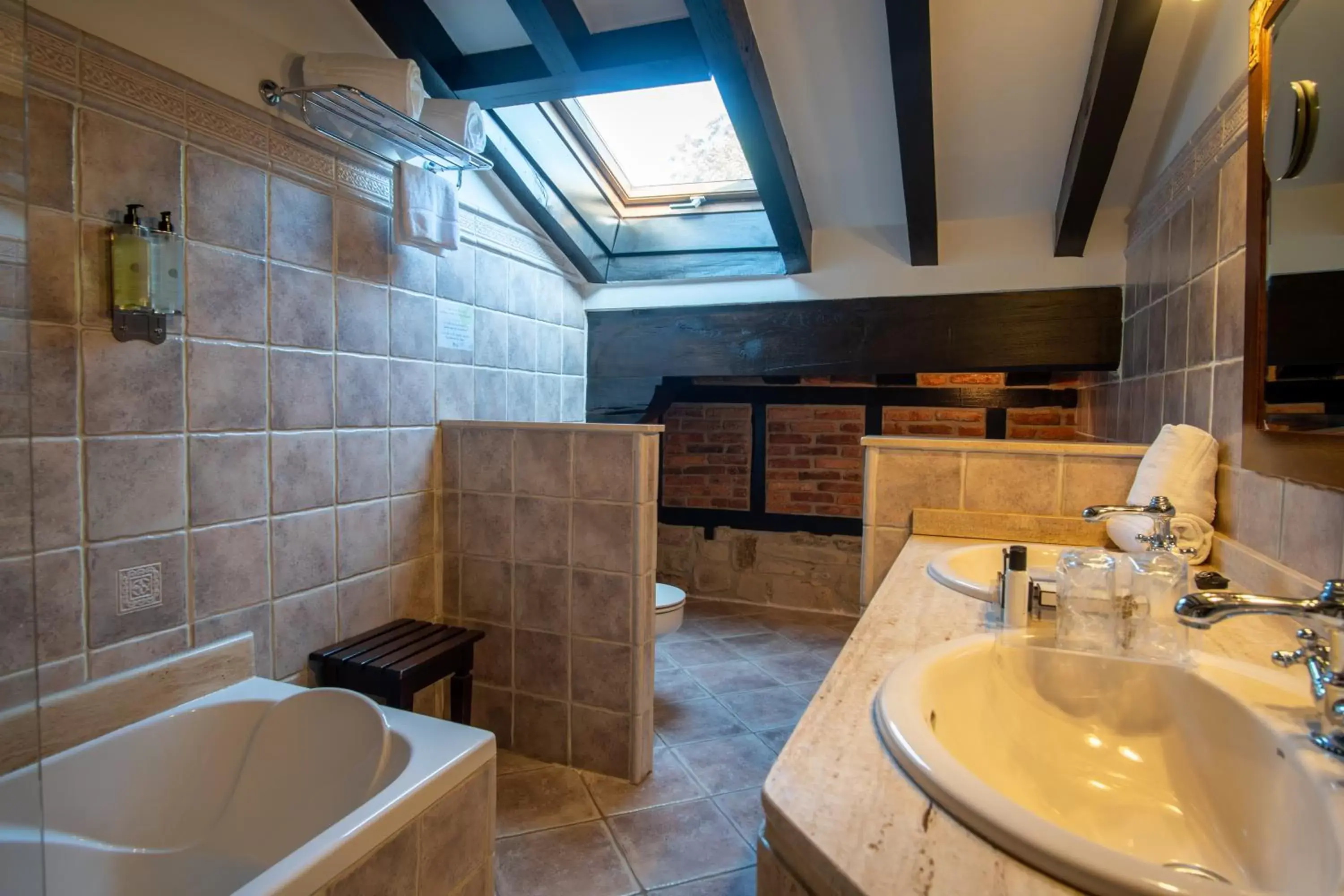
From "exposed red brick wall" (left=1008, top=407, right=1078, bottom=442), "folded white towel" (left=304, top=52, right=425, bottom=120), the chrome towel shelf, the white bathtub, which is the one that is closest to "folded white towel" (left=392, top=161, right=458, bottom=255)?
the chrome towel shelf

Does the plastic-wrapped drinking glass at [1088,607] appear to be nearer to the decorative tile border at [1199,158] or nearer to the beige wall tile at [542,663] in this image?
the decorative tile border at [1199,158]

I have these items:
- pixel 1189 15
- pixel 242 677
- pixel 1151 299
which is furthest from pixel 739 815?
pixel 1189 15

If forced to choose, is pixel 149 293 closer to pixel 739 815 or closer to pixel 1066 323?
pixel 739 815

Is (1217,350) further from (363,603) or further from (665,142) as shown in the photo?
(363,603)

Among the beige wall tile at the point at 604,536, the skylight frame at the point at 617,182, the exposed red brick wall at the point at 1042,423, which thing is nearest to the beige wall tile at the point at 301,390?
the beige wall tile at the point at 604,536

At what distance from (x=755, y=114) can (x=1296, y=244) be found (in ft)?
4.95

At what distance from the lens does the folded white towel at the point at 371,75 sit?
1805 millimetres

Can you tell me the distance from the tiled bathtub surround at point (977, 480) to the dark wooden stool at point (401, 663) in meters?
1.24

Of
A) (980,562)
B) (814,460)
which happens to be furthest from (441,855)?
(814,460)

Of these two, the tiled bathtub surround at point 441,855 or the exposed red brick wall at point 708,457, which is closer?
the tiled bathtub surround at point 441,855

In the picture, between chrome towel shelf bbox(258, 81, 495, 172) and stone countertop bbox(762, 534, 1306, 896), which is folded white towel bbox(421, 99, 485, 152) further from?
stone countertop bbox(762, 534, 1306, 896)

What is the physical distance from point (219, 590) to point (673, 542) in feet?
9.90

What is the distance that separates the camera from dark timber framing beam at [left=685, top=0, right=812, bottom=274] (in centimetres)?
186

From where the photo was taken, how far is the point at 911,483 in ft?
5.95
